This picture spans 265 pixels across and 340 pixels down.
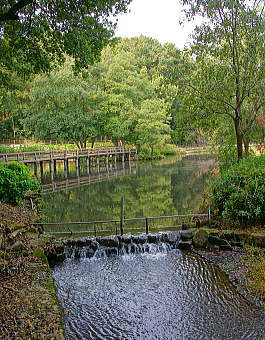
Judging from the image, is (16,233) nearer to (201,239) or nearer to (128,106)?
(201,239)

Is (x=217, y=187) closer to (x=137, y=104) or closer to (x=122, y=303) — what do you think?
(x=122, y=303)

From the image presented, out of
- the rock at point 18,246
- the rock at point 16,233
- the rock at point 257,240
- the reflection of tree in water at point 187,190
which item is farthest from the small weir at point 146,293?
the reflection of tree in water at point 187,190

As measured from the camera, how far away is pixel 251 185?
9930 mm

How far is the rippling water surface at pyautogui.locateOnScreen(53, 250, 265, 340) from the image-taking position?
19.0 ft

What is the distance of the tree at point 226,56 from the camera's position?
11.6 metres

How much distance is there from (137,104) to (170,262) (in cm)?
3328

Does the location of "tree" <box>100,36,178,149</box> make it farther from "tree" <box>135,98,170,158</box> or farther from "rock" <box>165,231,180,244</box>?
"rock" <box>165,231,180,244</box>

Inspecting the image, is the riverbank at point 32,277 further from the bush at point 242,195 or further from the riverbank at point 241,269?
the bush at point 242,195

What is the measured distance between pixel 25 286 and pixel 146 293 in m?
2.70

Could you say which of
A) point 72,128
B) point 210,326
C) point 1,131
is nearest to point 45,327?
point 210,326

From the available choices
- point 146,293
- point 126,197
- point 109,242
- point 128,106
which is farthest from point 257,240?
point 128,106

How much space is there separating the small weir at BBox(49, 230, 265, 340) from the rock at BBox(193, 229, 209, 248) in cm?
28

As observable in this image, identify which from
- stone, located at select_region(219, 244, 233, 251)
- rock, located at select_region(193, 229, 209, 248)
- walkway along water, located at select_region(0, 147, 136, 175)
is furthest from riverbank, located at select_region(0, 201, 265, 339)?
walkway along water, located at select_region(0, 147, 136, 175)

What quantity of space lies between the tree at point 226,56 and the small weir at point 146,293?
6.05 metres
